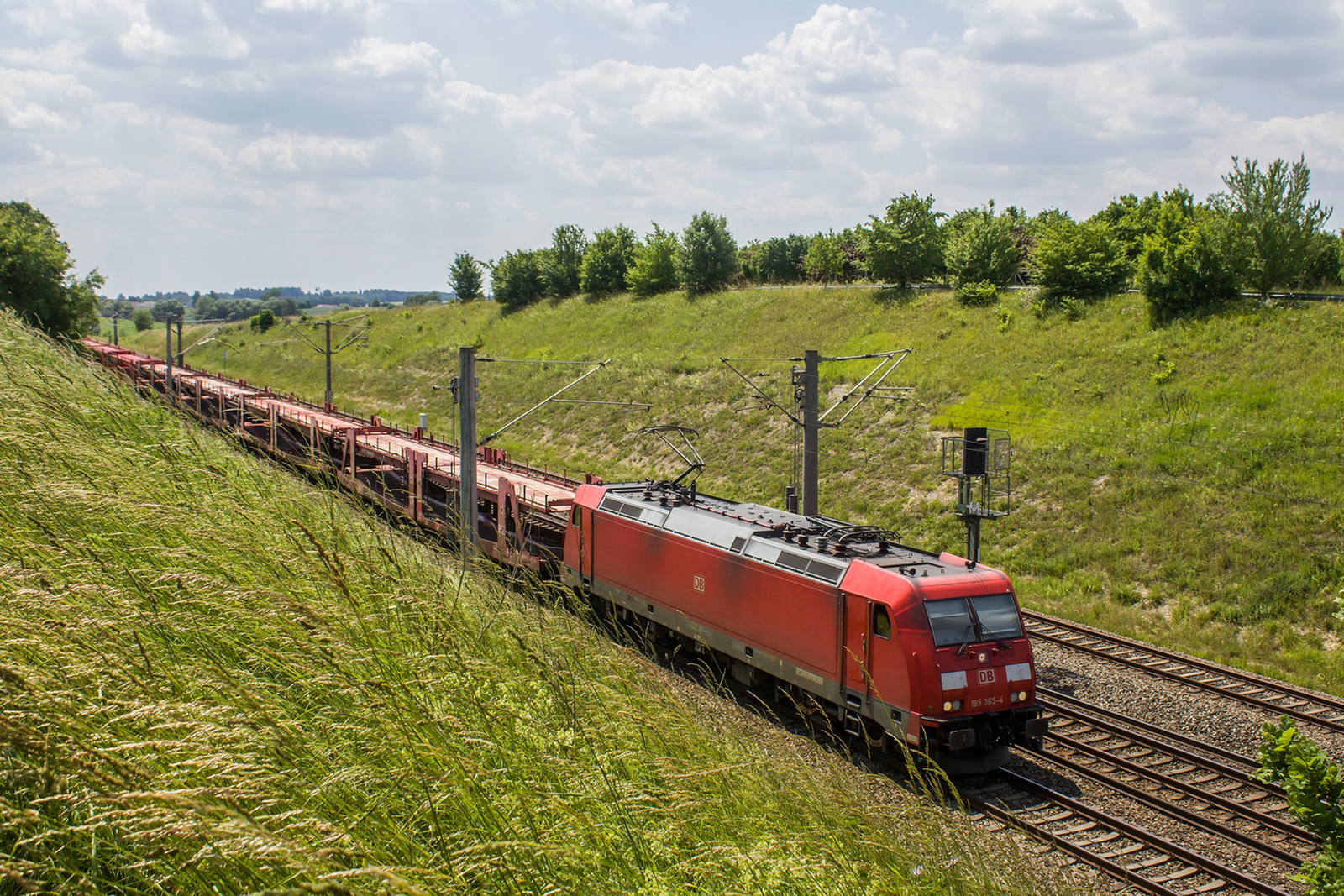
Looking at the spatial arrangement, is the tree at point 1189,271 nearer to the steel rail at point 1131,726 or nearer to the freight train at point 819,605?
the steel rail at point 1131,726

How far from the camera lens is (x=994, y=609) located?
12.2m

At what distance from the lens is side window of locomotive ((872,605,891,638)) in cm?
1184

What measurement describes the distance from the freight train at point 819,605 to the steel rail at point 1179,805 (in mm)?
1144

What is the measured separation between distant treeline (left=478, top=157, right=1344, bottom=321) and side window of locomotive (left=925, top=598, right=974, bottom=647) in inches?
958

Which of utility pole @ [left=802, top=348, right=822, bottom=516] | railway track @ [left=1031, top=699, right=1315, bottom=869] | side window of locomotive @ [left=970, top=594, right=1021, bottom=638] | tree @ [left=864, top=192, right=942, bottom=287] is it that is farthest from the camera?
tree @ [left=864, top=192, right=942, bottom=287]

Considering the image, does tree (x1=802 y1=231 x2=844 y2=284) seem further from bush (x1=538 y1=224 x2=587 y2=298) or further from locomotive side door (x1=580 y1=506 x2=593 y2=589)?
locomotive side door (x1=580 y1=506 x2=593 y2=589)

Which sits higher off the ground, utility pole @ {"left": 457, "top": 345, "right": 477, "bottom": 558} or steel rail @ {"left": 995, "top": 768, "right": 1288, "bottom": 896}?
utility pole @ {"left": 457, "top": 345, "right": 477, "bottom": 558}

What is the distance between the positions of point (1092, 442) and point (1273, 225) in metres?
11.0

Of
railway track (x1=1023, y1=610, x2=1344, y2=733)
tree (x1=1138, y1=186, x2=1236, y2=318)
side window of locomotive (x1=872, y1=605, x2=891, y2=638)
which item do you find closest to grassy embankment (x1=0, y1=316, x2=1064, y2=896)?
side window of locomotive (x1=872, y1=605, x2=891, y2=638)

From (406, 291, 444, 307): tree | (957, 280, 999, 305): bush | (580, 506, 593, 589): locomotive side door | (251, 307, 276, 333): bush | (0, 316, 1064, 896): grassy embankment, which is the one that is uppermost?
(406, 291, 444, 307): tree

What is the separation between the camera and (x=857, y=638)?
12.3 m

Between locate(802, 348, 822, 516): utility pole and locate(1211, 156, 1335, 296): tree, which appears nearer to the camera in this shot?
locate(802, 348, 822, 516): utility pole

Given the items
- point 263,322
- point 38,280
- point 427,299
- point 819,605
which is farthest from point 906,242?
point 263,322

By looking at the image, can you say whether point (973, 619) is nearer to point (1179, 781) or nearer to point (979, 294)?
point (1179, 781)
